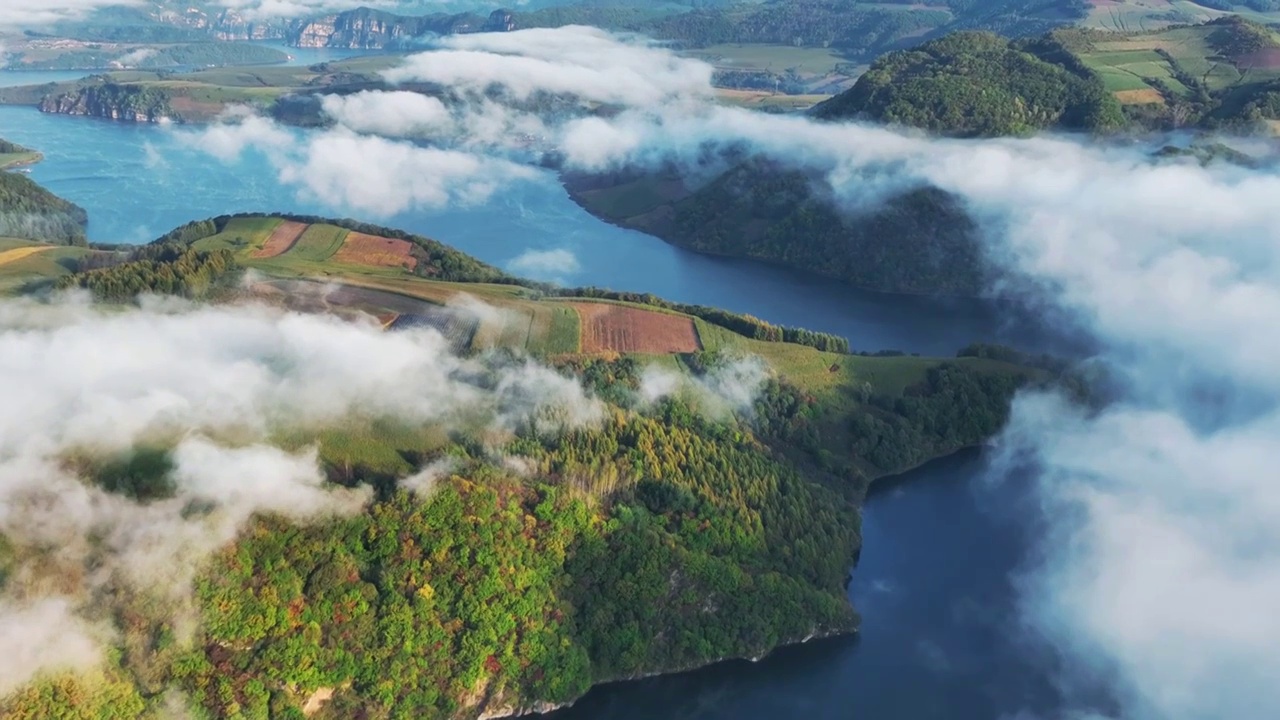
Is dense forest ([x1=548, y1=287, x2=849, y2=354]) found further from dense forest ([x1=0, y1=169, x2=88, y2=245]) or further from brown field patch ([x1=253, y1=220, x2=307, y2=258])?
dense forest ([x1=0, y1=169, x2=88, y2=245])

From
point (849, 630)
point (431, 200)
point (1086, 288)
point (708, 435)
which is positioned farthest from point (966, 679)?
point (431, 200)

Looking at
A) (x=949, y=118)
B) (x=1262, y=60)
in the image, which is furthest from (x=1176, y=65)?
(x=949, y=118)

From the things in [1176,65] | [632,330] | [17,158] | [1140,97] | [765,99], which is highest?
[1176,65]

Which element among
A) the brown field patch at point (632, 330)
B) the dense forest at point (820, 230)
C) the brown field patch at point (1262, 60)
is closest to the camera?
the brown field patch at point (632, 330)

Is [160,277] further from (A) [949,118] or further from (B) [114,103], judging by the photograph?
(B) [114,103]

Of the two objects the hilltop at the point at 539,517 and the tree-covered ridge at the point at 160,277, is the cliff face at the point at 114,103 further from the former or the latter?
the tree-covered ridge at the point at 160,277

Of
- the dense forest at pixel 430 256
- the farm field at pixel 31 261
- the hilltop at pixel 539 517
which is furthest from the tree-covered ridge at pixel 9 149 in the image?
the hilltop at pixel 539 517

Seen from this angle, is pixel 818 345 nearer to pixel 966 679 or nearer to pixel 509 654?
pixel 966 679
